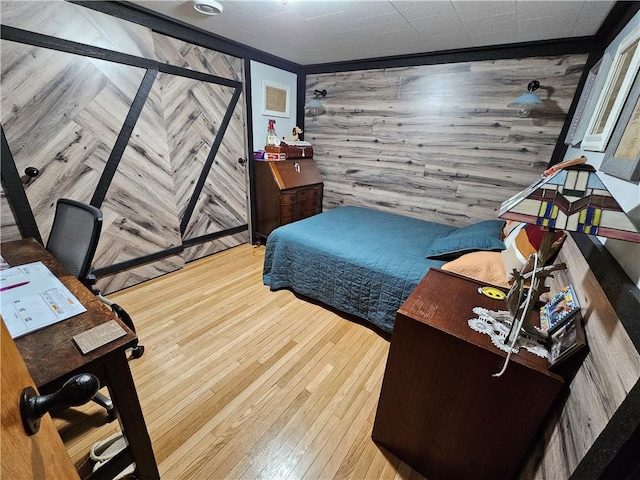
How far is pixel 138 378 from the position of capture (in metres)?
1.65

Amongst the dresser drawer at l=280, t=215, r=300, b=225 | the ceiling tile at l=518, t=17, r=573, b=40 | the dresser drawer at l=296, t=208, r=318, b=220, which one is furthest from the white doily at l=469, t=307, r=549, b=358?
the dresser drawer at l=296, t=208, r=318, b=220

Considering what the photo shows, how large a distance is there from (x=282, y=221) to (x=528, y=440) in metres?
2.85

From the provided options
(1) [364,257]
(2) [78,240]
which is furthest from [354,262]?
(2) [78,240]

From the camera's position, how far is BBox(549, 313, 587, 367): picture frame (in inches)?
32.5

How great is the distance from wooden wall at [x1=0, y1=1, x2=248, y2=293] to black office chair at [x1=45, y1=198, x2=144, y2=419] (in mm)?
736

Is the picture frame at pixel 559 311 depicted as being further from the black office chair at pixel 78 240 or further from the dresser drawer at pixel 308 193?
the dresser drawer at pixel 308 193

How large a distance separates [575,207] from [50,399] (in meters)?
1.30

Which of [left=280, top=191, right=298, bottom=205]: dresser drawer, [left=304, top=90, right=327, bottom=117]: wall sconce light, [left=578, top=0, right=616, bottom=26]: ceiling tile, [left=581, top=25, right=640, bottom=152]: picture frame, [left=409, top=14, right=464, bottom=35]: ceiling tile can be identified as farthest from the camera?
[left=304, top=90, right=327, bottom=117]: wall sconce light

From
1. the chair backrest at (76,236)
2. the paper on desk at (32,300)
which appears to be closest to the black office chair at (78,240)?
the chair backrest at (76,236)

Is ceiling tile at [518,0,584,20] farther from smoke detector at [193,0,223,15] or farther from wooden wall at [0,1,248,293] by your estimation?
wooden wall at [0,1,248,293]

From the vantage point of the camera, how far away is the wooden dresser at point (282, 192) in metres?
3.31

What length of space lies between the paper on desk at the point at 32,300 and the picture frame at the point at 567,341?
1629mm

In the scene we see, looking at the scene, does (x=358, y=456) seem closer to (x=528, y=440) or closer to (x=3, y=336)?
(x=528, y=440)

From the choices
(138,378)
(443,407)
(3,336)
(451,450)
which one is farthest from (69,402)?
(138,378)
